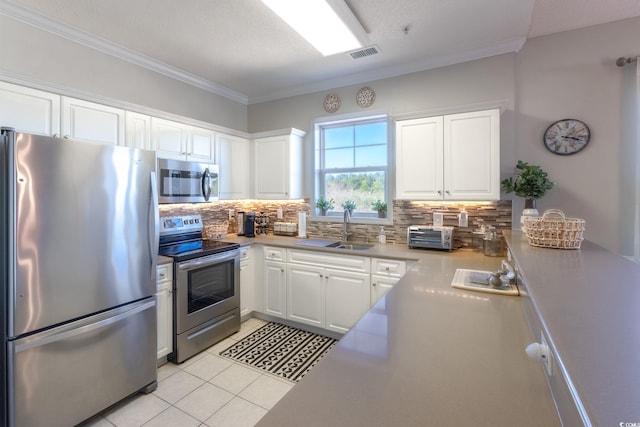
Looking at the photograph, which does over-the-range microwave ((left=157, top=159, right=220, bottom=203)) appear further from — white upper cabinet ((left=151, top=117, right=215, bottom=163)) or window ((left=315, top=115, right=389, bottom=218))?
window ((left=315, top=115, right=389, bottom=218))

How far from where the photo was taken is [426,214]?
316 cm

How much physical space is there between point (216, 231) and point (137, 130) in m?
1.52

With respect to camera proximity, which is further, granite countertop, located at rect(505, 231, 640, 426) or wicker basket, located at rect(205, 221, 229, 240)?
wicker basket, located at rect(205, 221, 229, 240)

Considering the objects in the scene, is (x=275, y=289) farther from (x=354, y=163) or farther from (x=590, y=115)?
(x=590, y=115)

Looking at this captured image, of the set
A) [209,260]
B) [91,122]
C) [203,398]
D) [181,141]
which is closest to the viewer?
[203,398]

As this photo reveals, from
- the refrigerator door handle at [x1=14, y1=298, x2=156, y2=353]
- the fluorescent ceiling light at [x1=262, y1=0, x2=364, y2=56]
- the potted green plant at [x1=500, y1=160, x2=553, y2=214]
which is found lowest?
the refrigerator door handle at [x1=14, y1=298, x2=156, y2=353]

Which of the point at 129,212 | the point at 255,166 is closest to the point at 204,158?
the point at 255,166

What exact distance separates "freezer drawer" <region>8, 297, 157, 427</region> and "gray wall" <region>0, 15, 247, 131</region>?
1703 mm

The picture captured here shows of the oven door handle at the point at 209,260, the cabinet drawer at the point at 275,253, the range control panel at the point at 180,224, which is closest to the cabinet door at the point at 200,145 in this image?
the range control panel at the point at 180,224

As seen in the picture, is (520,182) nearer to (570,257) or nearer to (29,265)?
(570,257)

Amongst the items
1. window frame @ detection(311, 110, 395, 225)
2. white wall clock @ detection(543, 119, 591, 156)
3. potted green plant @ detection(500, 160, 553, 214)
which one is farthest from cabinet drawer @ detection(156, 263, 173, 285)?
white wall clock @ detection(543, 119, 591, 156)

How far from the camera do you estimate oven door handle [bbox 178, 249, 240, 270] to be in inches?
103

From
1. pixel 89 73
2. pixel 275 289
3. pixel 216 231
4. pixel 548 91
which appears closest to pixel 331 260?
pixel 275 289

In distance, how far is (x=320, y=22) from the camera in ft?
7.48
